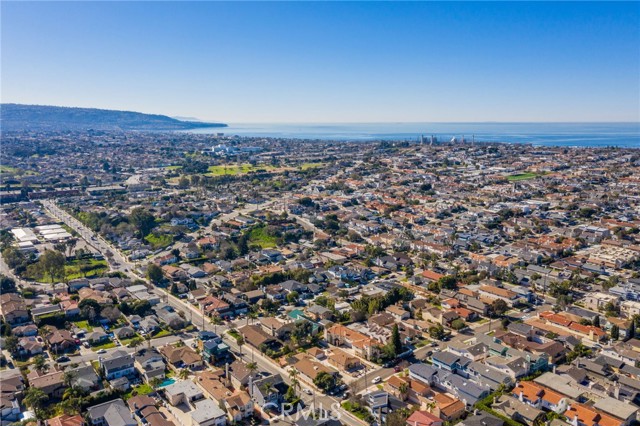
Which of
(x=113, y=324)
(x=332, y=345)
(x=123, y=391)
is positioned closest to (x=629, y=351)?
(x=332, y=345)

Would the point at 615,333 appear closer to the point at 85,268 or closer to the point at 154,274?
the point at 154,274

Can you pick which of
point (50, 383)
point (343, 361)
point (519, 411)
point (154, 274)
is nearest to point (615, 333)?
point (519, 411)

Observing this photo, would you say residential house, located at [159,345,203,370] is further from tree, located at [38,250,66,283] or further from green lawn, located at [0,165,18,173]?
green lawn, located at [0,165,18,173]

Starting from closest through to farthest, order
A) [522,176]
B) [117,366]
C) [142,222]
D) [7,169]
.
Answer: [117,366] < [142,222] < [522,176] < [7,169]

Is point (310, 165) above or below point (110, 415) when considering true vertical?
above

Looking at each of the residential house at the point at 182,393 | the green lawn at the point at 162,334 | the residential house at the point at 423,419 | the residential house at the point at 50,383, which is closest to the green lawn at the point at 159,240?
the green lawn at the point at 162,334

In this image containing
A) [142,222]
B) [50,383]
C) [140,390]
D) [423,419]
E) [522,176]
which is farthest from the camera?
[522,176]

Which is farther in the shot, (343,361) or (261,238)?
(261,238)

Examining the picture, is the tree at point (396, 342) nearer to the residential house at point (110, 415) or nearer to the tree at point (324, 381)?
the tree at point (324, 381)
